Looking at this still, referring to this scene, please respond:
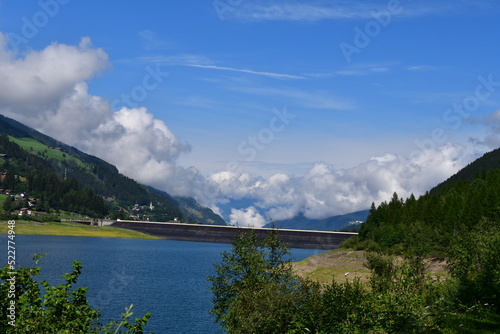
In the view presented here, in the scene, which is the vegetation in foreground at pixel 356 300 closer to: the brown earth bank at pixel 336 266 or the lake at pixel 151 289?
the lake at pixel 151 289

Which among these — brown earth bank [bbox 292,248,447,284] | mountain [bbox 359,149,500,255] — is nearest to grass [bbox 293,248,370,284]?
brown earth bank [bbox 292,248,447,284]

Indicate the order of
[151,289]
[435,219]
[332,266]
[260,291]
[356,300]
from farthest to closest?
1. [435,219]
2. [332,266]
3. [151,289]
4. [260,291]
5. [356,300]

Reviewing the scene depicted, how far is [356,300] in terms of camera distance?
34.0m

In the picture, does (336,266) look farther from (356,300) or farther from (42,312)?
(42,312)

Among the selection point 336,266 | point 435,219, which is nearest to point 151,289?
point 336,266

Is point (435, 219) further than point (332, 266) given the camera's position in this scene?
Yes

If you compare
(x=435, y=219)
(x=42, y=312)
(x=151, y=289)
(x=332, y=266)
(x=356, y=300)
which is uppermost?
(x=435, y=219)

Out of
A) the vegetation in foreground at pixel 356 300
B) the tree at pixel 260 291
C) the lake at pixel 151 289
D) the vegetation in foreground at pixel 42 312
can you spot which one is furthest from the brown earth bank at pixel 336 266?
the vegetation in foreground at pixel 42 312

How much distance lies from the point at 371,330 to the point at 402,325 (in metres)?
1.61

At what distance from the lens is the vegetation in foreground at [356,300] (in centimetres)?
2351

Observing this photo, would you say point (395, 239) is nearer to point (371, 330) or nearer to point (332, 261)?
point (332, 261)

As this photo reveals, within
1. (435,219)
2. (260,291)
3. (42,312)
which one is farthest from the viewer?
(435,219)

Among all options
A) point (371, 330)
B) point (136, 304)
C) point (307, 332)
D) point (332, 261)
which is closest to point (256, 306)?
point (307, 332)

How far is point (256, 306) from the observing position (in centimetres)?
3788
